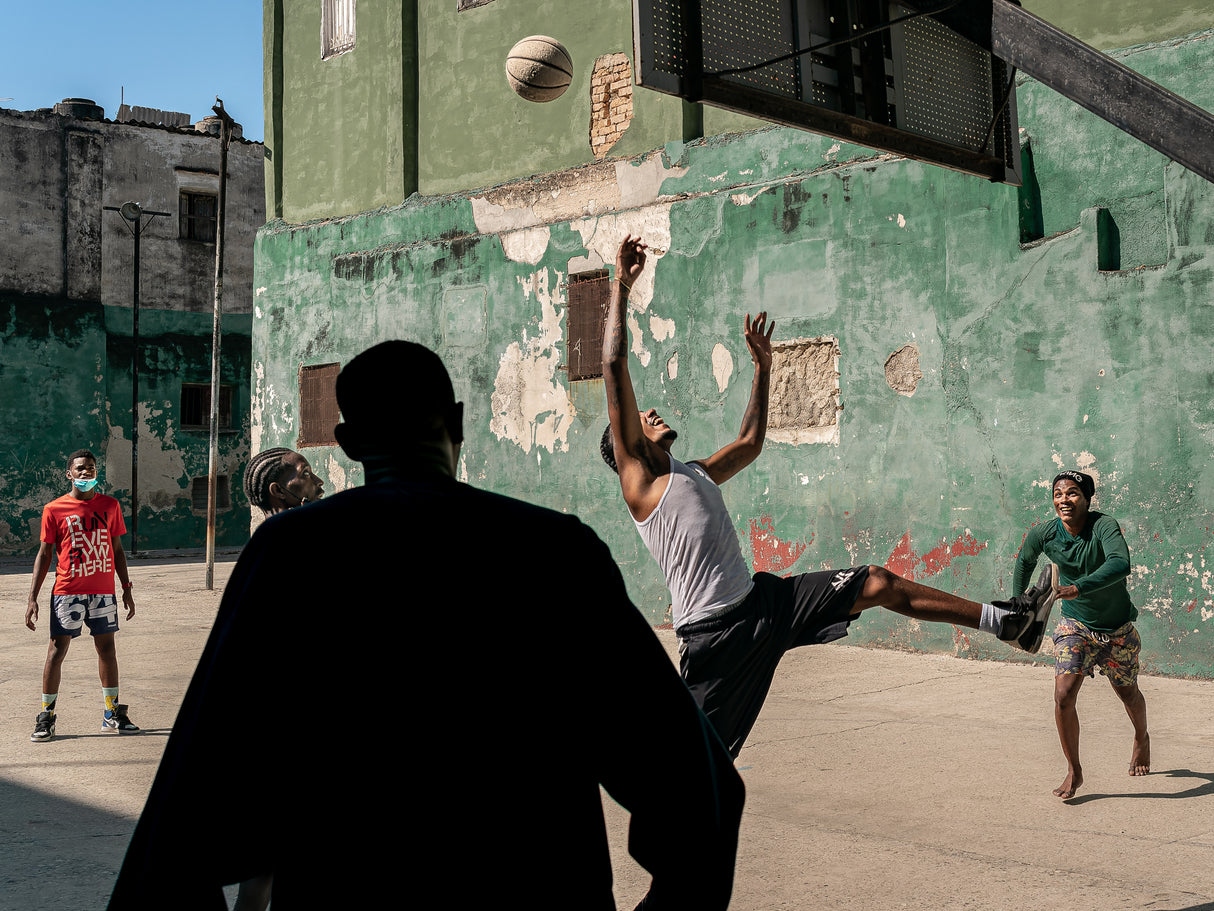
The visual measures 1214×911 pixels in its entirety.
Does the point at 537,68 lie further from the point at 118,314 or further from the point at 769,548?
the point at 118,314

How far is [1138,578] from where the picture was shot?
31.6 ft

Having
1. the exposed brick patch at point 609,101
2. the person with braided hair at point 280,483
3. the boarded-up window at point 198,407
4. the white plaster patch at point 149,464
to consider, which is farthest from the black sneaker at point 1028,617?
the boarded-up window at point 198,407

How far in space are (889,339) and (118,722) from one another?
22.7ft

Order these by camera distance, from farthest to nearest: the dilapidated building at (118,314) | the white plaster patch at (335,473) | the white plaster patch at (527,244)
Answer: the dilapidated building at (118,314), the white plaster patch at (335,473), the white plaster patch at (527,244)

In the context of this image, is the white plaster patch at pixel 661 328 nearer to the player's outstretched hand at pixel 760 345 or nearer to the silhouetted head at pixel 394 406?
the player's outstretched hand at pixel 760 345

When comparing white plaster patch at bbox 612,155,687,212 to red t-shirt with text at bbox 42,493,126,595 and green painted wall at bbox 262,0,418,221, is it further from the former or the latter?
red t-shirt with text at bbox 42,493,126,595

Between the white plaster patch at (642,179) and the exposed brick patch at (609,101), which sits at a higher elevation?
the exposed brick patch at (609,101)

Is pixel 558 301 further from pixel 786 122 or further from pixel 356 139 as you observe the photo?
pixel 786 122

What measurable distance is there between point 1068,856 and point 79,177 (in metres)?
26.2

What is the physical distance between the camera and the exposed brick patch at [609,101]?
533 inches

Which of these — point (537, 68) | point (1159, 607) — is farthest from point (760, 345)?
point (537, 68)

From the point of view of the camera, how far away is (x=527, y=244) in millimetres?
14289

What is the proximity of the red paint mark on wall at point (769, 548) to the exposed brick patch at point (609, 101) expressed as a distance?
447 centimetres

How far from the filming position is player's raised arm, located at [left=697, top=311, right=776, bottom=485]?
5383 mm
